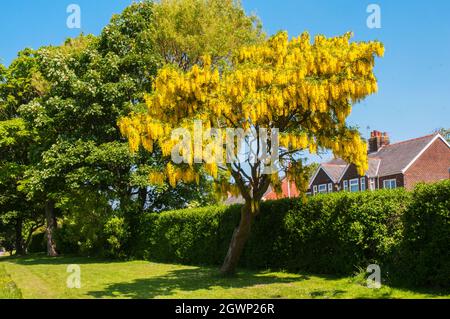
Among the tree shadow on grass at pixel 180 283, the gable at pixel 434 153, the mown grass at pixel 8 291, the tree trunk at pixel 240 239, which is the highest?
the gable at pixel 434 153

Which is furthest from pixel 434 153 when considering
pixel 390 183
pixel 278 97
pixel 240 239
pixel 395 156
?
pixel 278 97

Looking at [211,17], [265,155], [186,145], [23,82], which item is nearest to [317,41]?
[265,155]

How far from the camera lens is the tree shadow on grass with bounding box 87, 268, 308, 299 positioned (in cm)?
1375

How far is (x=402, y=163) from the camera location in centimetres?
4469

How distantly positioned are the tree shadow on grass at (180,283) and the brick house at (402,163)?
29127 mm

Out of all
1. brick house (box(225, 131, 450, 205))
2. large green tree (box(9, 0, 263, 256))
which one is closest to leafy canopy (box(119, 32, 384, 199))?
large green tree (box(9, 0, 263, 256))

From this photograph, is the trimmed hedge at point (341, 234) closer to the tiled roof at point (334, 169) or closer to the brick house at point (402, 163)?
the brick house at point (402, 163)

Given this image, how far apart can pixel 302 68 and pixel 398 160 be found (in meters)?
34.5

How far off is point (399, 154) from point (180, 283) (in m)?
36.0

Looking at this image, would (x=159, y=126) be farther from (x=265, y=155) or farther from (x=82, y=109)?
(x=82, y=109)

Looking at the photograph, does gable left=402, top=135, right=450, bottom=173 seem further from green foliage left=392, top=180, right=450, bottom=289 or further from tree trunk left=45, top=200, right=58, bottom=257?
green foliage left=392, top=180, right=450, bottom=289

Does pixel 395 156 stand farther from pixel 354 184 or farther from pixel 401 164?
pixel 354 184

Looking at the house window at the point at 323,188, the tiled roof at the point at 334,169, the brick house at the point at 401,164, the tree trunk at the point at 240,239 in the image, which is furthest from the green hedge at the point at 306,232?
the house window at the point at 323,188

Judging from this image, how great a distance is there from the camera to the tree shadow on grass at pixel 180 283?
13.8 m
